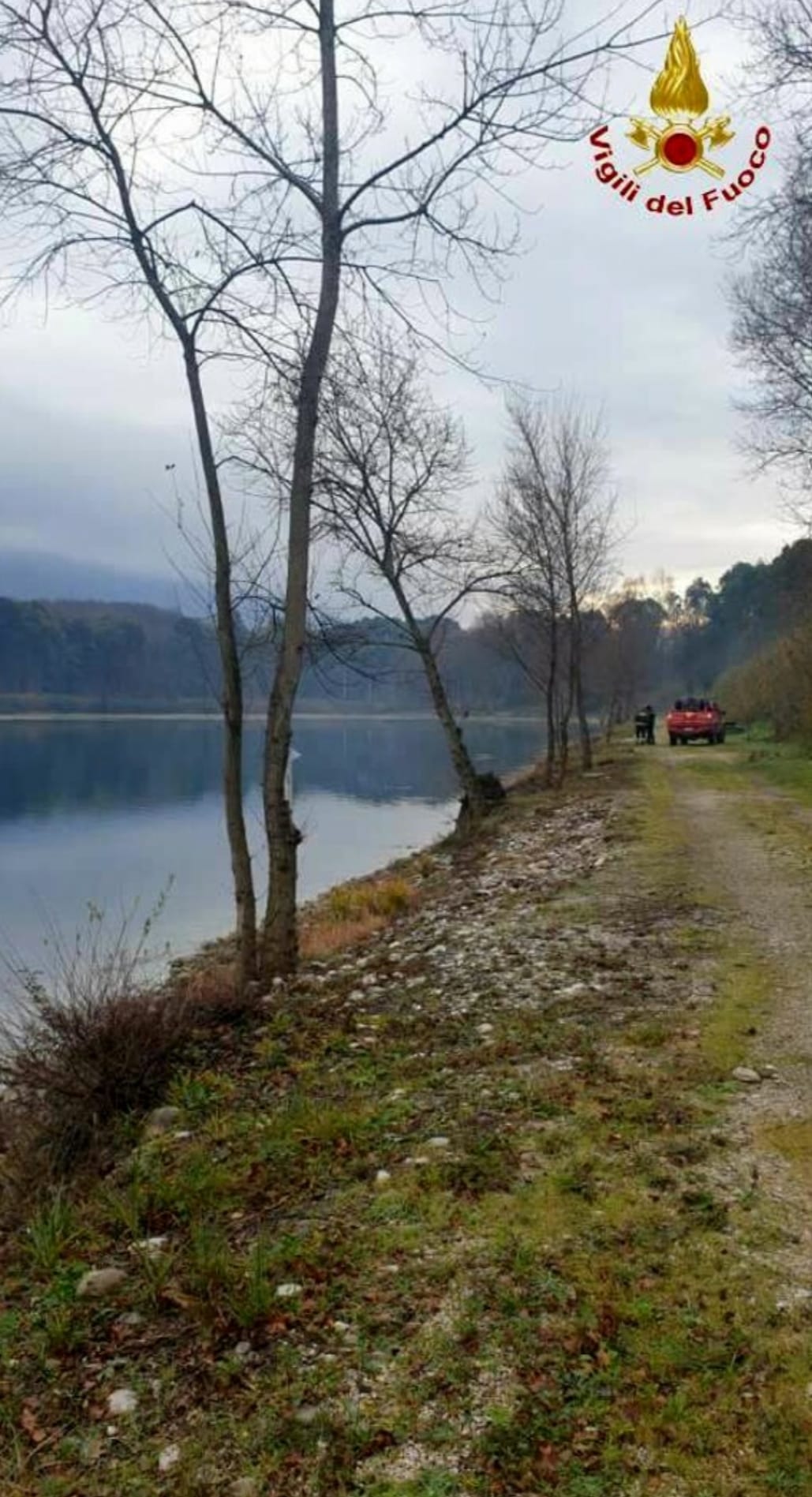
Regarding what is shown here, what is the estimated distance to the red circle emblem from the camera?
7680 millimetres

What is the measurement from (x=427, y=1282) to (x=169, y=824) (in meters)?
29.1

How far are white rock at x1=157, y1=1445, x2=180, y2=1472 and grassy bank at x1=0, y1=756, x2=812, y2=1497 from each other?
16 mm

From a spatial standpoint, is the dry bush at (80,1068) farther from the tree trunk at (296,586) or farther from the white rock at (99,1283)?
the tree trunk at (296,586)

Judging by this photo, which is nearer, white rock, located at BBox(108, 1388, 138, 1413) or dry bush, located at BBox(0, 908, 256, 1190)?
white rock, located at BBox(108, 1388, 138, 1413)

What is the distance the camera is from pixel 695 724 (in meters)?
36.4

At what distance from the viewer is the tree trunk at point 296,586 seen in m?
7.60

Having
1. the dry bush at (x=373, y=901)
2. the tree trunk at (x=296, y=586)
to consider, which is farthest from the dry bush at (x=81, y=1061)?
the dry bush at (x=373, y=901)

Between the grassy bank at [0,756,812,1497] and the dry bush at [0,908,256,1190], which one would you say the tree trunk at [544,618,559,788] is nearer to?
the grassy bank at [0,756,812,1497]

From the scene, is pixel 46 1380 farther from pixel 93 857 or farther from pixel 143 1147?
pixel 93 857

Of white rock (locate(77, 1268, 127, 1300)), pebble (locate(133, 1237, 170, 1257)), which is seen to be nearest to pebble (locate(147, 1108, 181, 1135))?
pebble (locate(133, 1237, 170, 1257))

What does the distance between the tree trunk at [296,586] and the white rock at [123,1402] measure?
16.4 ft

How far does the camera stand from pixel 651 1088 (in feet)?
16.7

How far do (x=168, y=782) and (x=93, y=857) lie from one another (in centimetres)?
2189

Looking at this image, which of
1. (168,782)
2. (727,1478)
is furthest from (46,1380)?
(168,782)
